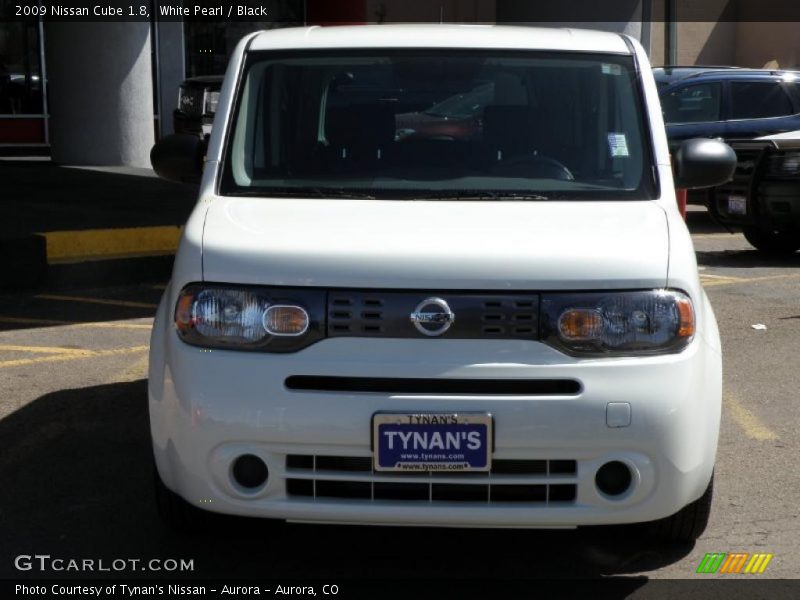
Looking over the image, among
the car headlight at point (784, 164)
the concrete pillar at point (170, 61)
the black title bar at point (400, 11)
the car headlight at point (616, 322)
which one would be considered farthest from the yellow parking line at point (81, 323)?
the concrete pillar at point (170, 61)

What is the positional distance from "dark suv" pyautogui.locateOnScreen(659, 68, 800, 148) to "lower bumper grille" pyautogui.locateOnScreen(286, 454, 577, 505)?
36.9ft

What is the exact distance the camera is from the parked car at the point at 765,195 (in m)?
12.0

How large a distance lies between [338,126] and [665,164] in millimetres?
1246

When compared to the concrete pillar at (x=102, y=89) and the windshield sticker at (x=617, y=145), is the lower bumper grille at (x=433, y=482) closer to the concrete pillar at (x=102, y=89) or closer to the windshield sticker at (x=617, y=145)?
the windshield sticker at (x=617, y=145)

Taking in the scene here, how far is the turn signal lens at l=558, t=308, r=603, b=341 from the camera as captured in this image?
159 inches

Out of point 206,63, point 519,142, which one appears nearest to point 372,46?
point 519,142

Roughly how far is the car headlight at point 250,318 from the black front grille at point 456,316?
76mm

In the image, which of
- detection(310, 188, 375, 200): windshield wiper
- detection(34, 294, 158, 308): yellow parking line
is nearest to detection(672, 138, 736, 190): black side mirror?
detection(310, 188, 375, 200): windshield wiper

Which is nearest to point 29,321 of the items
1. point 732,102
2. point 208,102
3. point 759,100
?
point 732,102

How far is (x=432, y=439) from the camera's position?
397 centimetres

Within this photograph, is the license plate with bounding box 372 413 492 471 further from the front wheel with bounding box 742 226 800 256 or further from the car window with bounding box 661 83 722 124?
the car window with bounding box 661 83 722 124

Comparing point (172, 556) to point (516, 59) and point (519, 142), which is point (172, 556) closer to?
point (519, 142)

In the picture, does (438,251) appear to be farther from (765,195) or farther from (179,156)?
(765,195)

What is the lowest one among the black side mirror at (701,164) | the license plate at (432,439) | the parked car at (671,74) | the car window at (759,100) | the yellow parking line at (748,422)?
the yellow parking line at (748,422)
